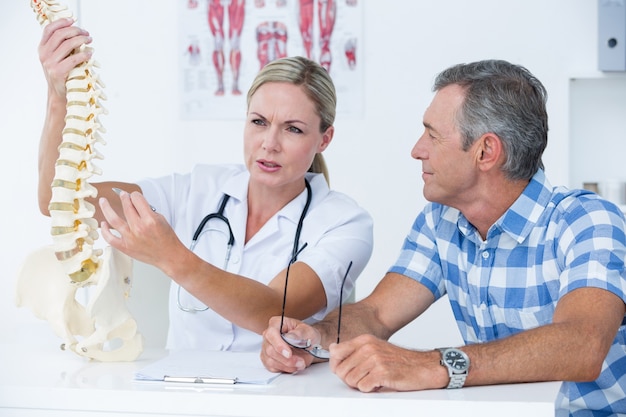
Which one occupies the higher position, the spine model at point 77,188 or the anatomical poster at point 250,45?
the anatomical poster at point 250,45

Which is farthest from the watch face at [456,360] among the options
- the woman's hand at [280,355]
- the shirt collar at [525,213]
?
the shirt collar at [525,213]

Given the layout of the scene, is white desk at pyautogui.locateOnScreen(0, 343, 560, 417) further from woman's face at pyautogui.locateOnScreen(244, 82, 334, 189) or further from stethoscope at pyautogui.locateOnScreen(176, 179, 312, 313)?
woman's face at pyautogui.locateOnScreen(244, 82, 334, 189)

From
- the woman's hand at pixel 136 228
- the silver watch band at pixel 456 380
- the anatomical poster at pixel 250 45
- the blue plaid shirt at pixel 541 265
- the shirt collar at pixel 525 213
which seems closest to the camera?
the silver watch band at pixel 456 380

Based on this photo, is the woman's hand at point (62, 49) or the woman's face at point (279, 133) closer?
the woman's hand at point (62, 49)

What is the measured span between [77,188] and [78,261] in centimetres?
14

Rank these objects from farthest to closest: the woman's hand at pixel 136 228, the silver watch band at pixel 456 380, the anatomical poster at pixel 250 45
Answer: the anatomical poster at pixel 250 45
the woman's hand at pixel 136 228
the silver watch band at pixel 456 380

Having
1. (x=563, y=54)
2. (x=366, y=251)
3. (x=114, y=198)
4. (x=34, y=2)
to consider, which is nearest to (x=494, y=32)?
(x=563, y=54)

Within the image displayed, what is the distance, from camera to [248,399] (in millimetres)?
1439

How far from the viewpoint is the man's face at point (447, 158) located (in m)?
1.99

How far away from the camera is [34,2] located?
1832 millimetres

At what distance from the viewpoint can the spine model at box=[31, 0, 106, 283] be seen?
1.67 meters

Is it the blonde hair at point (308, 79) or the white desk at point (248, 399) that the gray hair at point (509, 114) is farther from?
the white desk at point (248, 399)

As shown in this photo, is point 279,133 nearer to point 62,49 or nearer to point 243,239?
point 243,239

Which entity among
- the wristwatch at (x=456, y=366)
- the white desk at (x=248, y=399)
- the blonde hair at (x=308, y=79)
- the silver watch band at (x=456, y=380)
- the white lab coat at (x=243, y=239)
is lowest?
the white desk at (x=248, y=399)
